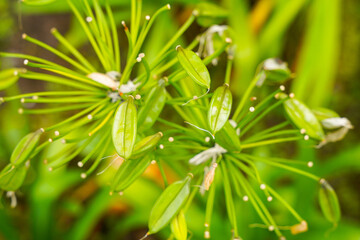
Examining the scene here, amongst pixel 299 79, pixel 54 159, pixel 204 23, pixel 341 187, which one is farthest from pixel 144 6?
pixel 341 187

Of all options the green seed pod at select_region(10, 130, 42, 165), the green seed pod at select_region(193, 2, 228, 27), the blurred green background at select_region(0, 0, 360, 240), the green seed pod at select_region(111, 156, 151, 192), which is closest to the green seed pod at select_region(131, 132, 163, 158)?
the green seed pod at select_region(111, 156, 151, 192)

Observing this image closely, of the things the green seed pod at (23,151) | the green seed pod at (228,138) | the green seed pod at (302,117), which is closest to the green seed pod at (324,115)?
the green seed pod at (302,117)

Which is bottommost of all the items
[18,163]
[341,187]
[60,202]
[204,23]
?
[341,187]

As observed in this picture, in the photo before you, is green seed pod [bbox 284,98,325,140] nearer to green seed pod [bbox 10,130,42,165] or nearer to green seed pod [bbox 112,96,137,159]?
green seed pod [bbox 112,96,137,159]

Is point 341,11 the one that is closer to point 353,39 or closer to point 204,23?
point 353,39

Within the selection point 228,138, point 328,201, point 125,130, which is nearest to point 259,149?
point 328,201

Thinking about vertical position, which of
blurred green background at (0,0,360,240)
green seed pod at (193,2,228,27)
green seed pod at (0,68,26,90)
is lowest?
blurred green background at (0,0,360,240)

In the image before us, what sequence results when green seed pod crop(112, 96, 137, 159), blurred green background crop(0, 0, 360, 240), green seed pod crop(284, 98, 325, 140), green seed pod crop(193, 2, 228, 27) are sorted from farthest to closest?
blurred green background crop(0, 0, 360, 240), green seed pod crop(193, 2, 228, 27), green seed pod crop(284, 98, 325, 140), green seed pod crop(112, 96, 137, 159)
